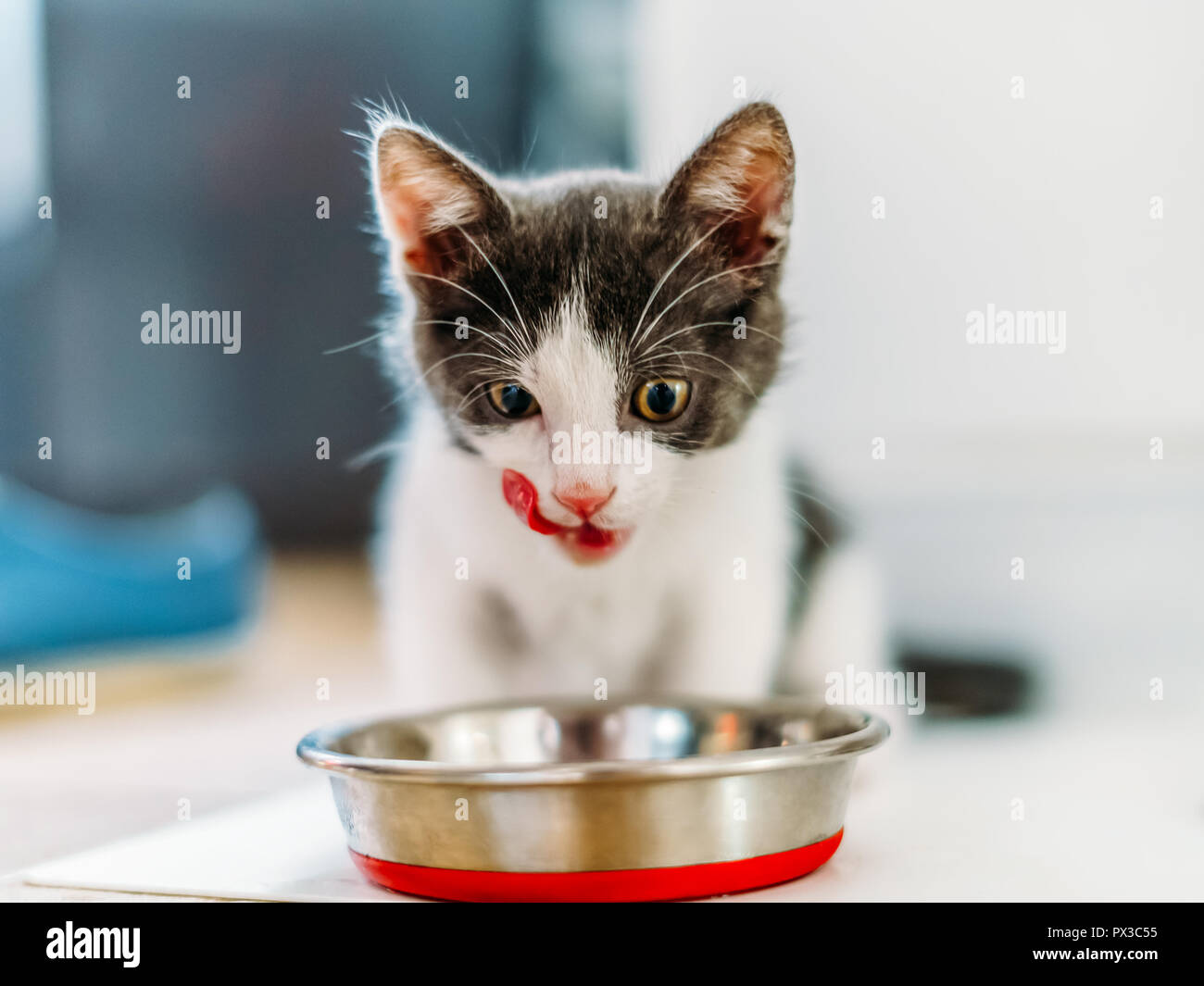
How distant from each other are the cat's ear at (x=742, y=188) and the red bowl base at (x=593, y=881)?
24.4 inches

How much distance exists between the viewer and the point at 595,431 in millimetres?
1076

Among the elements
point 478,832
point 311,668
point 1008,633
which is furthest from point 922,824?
point 311,668

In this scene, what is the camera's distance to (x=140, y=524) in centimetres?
272

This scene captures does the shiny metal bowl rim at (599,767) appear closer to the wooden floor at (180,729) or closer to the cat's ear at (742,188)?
the wooden floor at (180,729)

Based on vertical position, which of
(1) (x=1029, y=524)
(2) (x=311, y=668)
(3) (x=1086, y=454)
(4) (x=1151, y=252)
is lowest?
(2) (x=311, y=668)

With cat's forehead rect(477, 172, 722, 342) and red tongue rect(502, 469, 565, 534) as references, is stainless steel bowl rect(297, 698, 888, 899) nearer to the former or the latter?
red tongue rect(502, 469, 565, 534)

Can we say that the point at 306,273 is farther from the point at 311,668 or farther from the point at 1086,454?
the point at 1086,454

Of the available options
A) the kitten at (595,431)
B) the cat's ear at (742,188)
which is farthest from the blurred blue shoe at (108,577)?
the cat's ear at (742,188)

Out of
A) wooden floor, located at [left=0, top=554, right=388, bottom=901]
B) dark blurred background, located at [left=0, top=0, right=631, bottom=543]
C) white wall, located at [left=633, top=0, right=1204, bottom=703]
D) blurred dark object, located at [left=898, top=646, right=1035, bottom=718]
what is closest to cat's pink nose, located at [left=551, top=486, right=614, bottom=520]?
wooden floor, located at [left=0, top=554, right=388, bottom=901]

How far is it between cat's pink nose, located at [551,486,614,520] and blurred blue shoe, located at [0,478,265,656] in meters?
1.47

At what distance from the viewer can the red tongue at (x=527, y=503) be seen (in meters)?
1.11

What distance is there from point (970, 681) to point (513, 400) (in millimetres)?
1044

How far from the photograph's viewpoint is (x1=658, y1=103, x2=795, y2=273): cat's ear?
1.08 meters

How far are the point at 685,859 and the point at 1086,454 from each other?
131 centimetres
